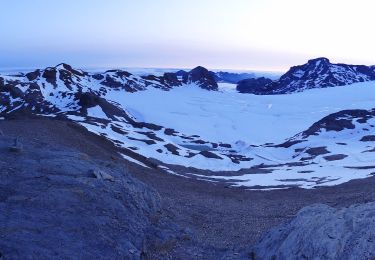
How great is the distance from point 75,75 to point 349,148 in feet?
418

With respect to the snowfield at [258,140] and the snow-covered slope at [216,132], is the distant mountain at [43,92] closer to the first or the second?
the snow-covered slope at [216,132]

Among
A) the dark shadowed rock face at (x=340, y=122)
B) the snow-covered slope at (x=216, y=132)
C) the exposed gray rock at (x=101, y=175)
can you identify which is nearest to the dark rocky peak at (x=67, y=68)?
the snow-covered slope at (x=216, y=132)

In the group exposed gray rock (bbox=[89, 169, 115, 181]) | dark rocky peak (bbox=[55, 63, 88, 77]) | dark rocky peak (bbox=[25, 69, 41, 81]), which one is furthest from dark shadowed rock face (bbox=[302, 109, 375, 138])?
dark rocky peak (bbox=[55, 63, 88, 77])

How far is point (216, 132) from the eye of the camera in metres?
136

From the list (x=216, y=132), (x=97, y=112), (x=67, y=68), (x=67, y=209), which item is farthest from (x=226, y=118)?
(x=67, y=209)

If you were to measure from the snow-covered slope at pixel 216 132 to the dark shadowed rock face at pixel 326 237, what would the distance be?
99.6 feet

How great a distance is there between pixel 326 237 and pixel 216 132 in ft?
403

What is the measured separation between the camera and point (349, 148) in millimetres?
74250

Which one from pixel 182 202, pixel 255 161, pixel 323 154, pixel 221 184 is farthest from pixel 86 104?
pixel 182 202

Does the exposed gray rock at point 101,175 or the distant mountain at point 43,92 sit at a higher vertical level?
the exposed gray rock at point 101,175

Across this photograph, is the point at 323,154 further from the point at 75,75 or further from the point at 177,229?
the point at 75,75

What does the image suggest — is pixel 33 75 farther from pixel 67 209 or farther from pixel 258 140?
pixel 67 209

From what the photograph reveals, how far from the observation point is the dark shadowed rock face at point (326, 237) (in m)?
12.6

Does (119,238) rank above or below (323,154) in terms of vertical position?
above
